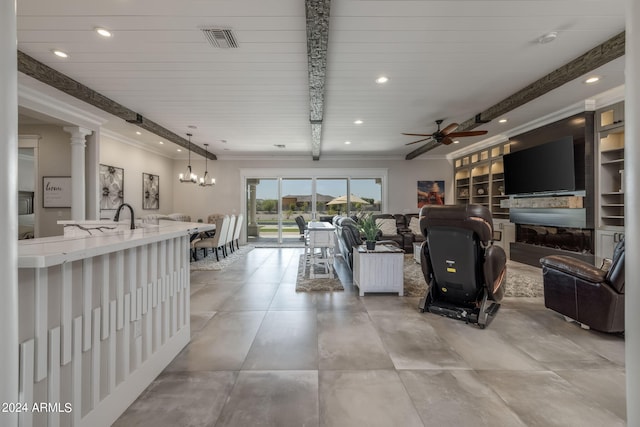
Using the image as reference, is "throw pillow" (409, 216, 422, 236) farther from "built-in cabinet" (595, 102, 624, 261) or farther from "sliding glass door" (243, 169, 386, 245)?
"built-in cabinet" (595, 102, 624, 261)

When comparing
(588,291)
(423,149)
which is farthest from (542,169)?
(588,291)

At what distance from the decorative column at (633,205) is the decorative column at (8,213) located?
1.74 metres

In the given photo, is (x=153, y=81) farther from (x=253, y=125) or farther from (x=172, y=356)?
(x=172, y=356)

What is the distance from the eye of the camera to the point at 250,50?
290cm

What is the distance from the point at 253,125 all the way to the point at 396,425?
532 centimetres

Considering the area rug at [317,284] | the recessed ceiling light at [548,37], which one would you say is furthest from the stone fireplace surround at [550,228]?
the area rug at [317,284]

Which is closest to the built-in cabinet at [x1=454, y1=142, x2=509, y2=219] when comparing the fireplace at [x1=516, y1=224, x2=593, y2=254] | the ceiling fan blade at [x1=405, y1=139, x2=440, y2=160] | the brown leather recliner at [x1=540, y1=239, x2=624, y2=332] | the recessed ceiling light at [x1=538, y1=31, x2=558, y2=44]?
the fireplace at [x1=516, y1=224, x2=593, y2=254]

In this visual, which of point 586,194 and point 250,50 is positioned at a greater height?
point 250,50

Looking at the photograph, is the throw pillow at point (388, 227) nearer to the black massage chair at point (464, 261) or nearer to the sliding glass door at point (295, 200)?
the sliding glass door at point (295, 200)

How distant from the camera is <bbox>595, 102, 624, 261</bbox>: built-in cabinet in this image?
168 inches

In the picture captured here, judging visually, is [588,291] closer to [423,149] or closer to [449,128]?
[449,128]

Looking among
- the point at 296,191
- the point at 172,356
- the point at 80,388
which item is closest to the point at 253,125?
the point at 296,191

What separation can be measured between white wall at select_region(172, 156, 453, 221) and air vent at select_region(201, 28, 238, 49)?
6.05m

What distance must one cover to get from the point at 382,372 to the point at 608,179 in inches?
199
